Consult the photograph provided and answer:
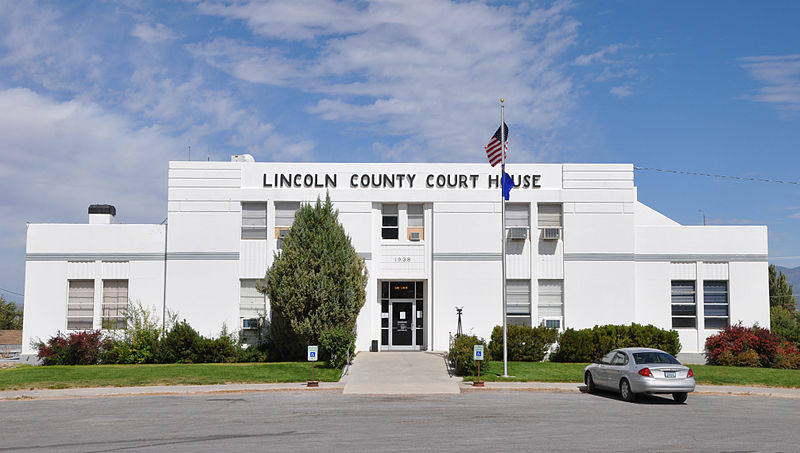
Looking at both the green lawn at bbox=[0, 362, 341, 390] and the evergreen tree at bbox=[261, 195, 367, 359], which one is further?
the evergreen tree at bbox=[261, 195, 367, 359]

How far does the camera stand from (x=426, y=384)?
22.3 meters

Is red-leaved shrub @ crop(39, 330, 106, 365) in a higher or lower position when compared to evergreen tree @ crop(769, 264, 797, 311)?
lower

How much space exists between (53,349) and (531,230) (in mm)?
20465

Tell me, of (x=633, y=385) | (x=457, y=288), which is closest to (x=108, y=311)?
(x=457, y=288)

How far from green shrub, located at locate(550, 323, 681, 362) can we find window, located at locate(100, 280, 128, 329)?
1833 cm

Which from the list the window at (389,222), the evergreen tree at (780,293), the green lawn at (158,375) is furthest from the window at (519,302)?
the evergreen tree at (780,293)

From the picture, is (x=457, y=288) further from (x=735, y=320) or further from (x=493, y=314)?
(x=735, y=320)

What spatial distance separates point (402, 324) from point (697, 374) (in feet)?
39.8

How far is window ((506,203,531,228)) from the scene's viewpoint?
31.2m

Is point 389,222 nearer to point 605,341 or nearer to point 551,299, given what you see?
point 551,299

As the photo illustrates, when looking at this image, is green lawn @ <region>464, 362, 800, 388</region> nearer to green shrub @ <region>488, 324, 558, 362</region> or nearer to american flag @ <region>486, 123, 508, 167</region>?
green shrub @ <region>488, 324, 558, 362</region>

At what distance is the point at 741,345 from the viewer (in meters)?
29.0

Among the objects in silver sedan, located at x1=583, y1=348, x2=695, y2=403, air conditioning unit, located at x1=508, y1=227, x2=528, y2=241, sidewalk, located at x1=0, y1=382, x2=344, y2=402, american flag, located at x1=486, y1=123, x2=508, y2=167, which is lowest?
sidewalk, located at x1=0, y1=382, x2=344, y2=402

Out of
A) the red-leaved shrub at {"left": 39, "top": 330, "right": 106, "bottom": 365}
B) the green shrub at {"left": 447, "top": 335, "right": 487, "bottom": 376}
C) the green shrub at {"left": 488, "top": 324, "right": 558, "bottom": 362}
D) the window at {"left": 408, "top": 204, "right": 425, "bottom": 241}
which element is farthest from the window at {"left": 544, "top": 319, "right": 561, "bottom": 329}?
the red-leaved shrub at {"left": 39, "top": 330, "right": 106, "bottom": 365}
